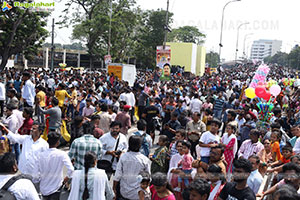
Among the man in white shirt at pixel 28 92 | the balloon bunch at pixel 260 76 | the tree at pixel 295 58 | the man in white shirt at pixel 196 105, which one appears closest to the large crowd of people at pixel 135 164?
the man in white shirt at pixel 28 92

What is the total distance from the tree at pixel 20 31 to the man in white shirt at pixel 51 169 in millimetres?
22979

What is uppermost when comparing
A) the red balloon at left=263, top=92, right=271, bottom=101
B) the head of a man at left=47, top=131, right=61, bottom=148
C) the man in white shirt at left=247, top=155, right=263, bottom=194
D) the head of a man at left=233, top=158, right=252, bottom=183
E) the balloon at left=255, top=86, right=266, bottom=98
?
the balloon at left=255, top=86, right=266, bottom=98

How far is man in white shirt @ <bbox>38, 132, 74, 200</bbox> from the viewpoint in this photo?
4742mm

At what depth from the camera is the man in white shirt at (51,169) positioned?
187 inches

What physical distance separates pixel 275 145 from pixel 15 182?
4.71 meters

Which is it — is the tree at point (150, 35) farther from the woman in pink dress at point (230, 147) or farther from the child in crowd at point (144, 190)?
the child in crowd at point (144, 190)

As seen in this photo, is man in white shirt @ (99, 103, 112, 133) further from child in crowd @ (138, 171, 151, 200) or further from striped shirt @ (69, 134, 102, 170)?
child in crowd @ (138, 171, 151, 200)

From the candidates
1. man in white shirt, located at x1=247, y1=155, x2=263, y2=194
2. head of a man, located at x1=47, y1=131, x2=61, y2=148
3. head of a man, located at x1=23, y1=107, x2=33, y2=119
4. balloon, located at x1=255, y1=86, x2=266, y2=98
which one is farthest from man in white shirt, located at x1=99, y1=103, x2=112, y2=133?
balloon, located at x1=255, y1=86, x2=266, y2=98

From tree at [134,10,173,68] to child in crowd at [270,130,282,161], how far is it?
146 feet

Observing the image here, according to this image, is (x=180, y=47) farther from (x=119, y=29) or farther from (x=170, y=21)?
(x=119, y=29)

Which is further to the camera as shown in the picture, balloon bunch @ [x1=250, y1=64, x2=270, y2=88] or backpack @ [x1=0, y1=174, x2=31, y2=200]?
balloon bunch @ [x1=250, y1=64, x2=270, y2=88]

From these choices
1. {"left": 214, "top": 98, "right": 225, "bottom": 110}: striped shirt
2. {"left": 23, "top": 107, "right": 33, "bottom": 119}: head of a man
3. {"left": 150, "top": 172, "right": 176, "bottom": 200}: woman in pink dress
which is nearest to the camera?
{"left": 150, "top": 172, "right": 176, "bottom": 200}: woman in pink dress

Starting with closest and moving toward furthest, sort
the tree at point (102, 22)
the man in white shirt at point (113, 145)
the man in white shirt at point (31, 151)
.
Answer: the man in white shirt at point (31, 151)
the man in white shirt at point (113, 145)
the tree at point (102, 22)

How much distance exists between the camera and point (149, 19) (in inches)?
2047
